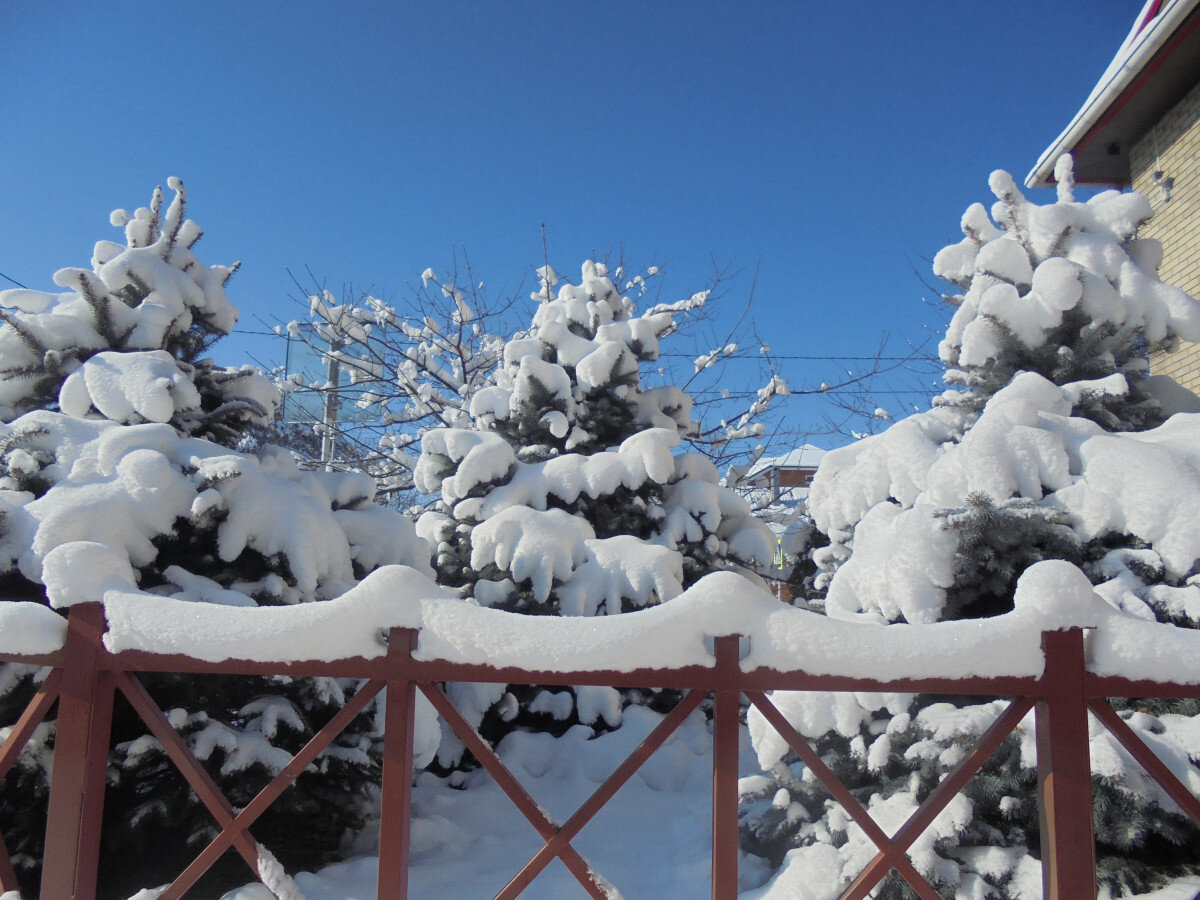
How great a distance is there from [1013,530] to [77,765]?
341 cm

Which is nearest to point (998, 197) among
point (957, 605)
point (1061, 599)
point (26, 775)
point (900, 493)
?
point (900, 493)

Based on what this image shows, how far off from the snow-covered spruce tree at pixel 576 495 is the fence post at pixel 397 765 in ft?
8.83

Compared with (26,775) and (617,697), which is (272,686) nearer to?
(26,775)

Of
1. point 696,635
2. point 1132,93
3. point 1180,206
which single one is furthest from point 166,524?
point 1180,206

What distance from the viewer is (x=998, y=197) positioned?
4516 mm

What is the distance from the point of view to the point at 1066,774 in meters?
2.00

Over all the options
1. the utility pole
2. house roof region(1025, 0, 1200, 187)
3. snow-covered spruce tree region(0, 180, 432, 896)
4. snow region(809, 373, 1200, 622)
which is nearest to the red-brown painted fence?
snow region(809, 373, 1200, 622)

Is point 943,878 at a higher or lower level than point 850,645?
lower

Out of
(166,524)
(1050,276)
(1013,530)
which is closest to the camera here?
(1013,530)

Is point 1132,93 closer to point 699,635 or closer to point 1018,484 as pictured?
point 1018,484

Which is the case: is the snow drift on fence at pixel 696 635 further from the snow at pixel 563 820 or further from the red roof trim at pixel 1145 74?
the red roof trim at pixel 1145 74

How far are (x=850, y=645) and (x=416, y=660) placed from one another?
46.4 inches

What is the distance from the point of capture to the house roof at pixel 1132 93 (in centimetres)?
645

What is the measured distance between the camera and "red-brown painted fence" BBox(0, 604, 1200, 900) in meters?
1.99
